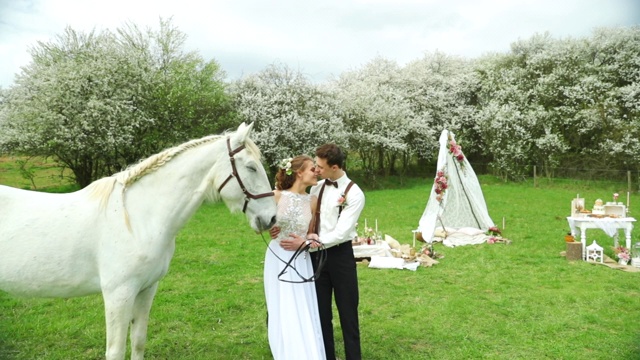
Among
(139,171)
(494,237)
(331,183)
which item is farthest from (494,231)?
(139,171)

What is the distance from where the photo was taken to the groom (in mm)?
3357

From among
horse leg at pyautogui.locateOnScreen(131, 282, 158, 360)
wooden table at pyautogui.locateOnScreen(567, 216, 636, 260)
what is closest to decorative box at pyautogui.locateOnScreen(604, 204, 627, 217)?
wooden table at pyautogui.locateOnScreen(567, 216, 636, 260)

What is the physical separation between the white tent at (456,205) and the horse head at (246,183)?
6.79m

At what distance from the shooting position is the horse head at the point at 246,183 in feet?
9.96

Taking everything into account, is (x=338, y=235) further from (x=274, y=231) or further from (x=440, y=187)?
(x=440, y=187)

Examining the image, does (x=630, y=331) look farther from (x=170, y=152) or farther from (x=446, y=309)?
(x=170, y=152)

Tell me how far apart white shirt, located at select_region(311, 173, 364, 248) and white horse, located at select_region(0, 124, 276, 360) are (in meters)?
0.53

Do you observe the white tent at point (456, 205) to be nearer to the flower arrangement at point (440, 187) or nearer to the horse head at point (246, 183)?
the flower arrangement at point (440, 187)

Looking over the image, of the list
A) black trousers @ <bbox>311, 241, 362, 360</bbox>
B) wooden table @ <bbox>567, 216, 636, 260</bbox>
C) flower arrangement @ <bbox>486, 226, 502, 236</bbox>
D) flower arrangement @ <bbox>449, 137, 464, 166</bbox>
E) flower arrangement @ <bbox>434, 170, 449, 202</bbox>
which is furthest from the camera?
flower arrangement @ <bbox>486, 226, 502, 236</bbox>

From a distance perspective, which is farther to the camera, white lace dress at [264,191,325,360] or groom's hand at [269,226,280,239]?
groom's hand at [269,226,280,239]

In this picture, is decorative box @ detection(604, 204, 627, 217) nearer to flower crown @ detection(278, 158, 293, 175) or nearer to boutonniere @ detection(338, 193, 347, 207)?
boutonniere @ detection(338, 193, 347, 207)

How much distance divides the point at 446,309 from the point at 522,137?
62.1ft

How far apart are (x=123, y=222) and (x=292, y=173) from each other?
130 cm

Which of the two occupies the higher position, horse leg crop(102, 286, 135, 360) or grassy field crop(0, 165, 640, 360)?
horse leg crop(102, 286, 135, 360)
